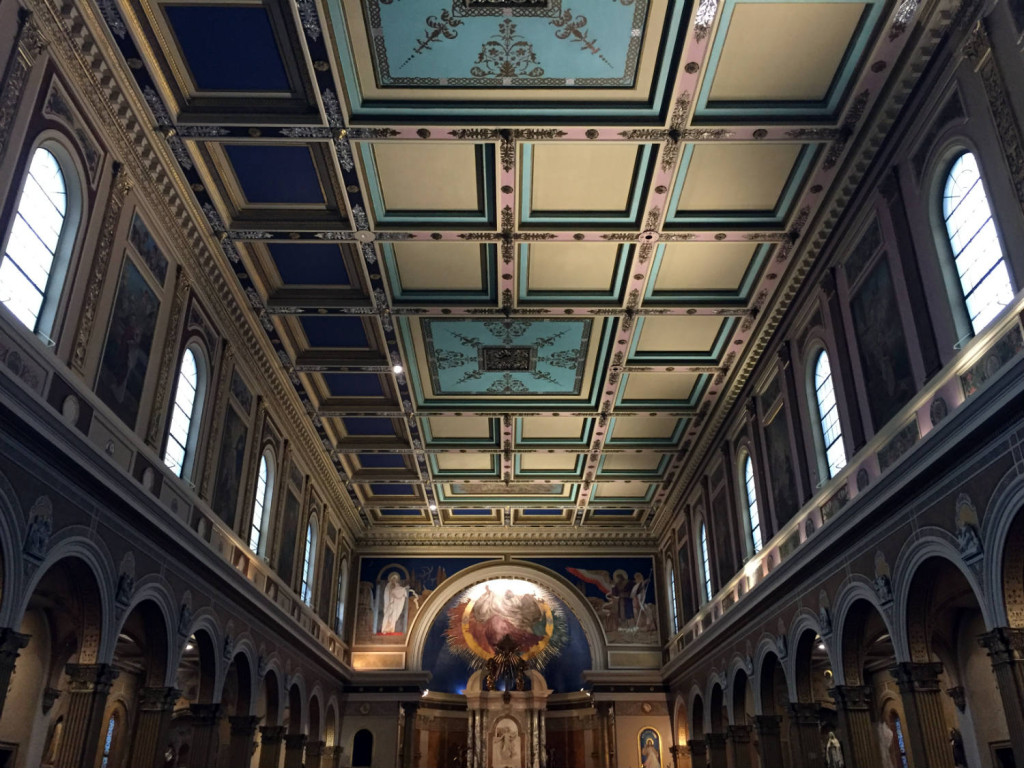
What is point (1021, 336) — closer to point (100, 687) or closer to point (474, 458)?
point (100, 687)

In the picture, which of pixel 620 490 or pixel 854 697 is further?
pixel 620 490

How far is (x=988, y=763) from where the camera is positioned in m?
15.2

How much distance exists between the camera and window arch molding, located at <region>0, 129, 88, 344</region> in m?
9.80

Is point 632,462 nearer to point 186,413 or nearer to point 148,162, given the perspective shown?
point 186,413

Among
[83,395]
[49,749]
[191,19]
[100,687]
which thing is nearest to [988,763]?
[100,687]

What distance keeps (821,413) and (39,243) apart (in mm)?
12039

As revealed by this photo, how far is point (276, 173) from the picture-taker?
1369 cm

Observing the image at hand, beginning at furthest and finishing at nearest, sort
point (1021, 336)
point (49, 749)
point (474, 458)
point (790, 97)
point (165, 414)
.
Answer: point (474, 458)
point (49, 749)
point (165, 414)
point (790, 97)
point (1021, 336)

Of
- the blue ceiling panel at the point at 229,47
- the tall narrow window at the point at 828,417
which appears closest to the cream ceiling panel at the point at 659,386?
the tall narrow window at the point at 828,417

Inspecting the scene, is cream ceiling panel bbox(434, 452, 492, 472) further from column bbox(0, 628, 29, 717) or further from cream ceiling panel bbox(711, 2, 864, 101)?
column bbox(0, 628, 29, 717)

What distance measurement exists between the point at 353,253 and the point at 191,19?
519cm

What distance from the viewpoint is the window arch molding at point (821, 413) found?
14.2 meters

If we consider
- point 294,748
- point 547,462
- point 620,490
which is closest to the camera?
point 294,748

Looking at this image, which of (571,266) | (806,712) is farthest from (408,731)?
(571,266)
